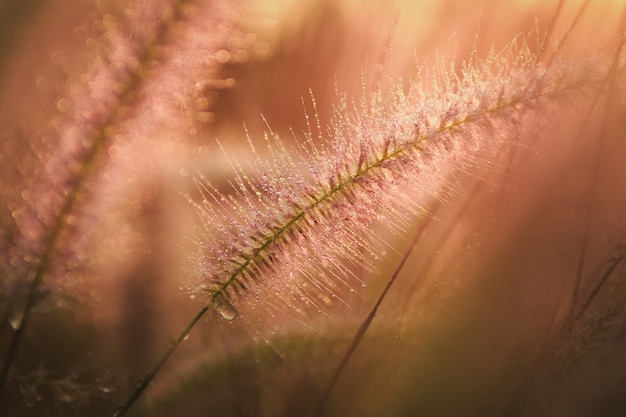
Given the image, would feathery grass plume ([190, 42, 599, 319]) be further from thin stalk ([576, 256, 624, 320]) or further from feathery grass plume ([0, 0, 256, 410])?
thin stalk ([576, 256, 624, 320])

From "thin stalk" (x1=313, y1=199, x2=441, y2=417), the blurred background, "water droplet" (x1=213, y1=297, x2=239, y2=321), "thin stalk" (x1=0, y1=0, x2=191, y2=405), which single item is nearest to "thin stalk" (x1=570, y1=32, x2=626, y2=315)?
the blurred background

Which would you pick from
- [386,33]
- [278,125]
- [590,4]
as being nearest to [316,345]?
[278,125]

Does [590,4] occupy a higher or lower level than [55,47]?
lower

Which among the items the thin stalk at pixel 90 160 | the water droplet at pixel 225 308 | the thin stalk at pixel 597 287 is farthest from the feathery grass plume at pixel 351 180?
the thin stalk at pixel 597 287

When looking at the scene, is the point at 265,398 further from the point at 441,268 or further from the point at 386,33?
the point at 386,33

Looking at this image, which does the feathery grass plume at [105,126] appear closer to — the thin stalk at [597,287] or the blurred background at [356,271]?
the blurred background at [356,271]

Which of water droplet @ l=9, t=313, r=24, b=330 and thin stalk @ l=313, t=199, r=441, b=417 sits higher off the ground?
water droplet @ l=9, t=313, r=24, b=330

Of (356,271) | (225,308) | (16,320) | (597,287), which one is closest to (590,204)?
(597,287)

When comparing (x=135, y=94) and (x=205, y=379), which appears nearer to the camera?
(x=135, y=94)
